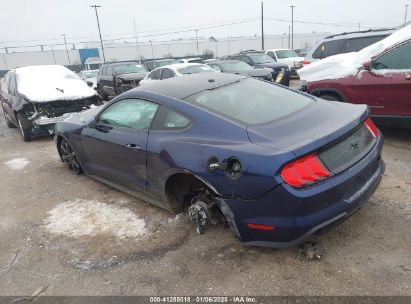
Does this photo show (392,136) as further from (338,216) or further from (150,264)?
(150,264)

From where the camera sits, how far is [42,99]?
791cm

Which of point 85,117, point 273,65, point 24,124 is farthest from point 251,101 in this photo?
point 273,65

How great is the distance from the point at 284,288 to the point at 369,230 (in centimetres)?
113

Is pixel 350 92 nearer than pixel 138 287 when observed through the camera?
No

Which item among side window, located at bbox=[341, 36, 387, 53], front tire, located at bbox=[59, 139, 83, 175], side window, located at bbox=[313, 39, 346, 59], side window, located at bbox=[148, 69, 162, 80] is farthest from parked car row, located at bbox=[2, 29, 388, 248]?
side window, located at bbox=[148, 69, 162, 80]

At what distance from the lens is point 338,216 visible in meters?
2.71

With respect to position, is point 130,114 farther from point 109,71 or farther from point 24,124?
point 109,71

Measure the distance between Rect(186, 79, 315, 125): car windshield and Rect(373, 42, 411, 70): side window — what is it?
7.81ft

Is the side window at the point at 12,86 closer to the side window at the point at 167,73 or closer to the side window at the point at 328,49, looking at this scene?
the side window at the point at 167,73

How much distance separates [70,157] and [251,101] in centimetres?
325

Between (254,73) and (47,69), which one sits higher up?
(47,69)

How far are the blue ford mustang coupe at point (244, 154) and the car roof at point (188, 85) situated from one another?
0.01 metres

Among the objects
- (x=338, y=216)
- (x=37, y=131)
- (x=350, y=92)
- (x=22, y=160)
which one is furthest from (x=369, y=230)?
(x=37, y=131)

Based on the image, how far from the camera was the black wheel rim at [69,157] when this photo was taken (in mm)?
5366
